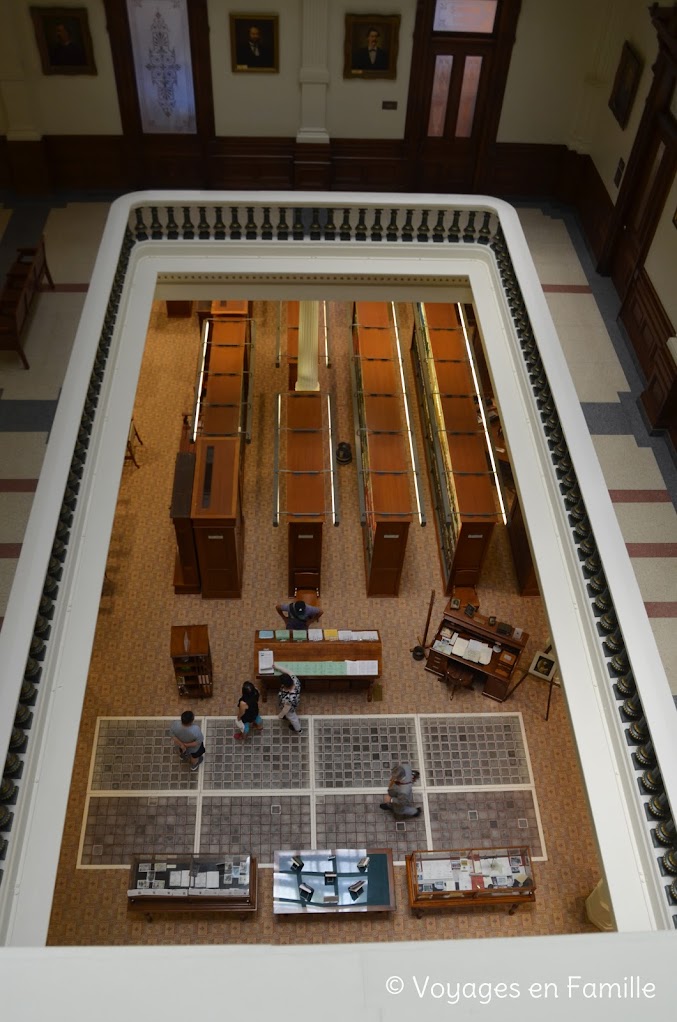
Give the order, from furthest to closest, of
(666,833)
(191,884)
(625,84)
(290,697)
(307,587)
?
(625,84)
(307,587)
(290,697)
(191,884)
(666,833)

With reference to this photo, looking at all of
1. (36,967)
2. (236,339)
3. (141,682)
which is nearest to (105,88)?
(236,339)

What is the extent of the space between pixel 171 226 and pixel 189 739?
19.1ft

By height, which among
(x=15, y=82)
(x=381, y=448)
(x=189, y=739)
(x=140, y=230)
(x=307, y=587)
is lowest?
(x=189, y=739)

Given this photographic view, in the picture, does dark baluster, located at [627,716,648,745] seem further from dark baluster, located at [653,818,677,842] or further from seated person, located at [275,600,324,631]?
seated person, located at [275,600,324,631]

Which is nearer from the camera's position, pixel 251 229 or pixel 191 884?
pixel 191 884

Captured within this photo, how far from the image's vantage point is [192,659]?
915 cm

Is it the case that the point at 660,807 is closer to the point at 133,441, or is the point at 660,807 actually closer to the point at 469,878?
the point at 469,878

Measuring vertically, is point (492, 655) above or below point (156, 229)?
below

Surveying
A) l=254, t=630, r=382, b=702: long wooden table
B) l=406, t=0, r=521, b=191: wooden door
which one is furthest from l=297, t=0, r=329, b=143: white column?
l=254, t=630, r=382, b=702: long wooden table

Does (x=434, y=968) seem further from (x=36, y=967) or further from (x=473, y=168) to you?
(x=473, y=168)

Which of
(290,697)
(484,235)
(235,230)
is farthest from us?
(484,235)

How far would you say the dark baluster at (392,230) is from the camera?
1021 cm

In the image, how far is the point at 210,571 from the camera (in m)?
10.1

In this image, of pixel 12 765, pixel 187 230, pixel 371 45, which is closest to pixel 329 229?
pixel 187 230
